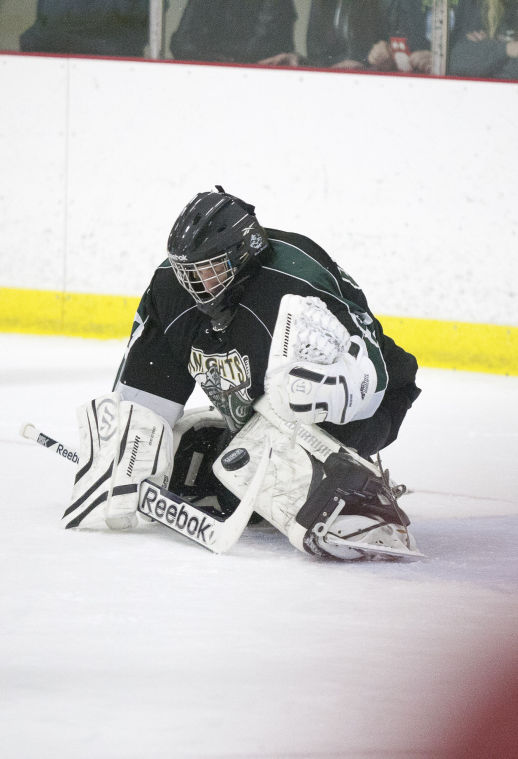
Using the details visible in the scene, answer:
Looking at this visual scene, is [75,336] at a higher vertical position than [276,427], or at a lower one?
lower

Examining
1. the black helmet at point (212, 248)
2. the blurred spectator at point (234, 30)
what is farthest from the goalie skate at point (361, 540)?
the blurred spectator at point (234, 30)

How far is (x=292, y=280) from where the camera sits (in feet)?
7.44

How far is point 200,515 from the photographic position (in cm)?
224

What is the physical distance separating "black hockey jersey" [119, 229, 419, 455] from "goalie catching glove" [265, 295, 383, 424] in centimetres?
13

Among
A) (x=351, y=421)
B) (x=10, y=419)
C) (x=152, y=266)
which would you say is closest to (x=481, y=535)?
(x=351, y=421)

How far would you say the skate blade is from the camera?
2180 mm

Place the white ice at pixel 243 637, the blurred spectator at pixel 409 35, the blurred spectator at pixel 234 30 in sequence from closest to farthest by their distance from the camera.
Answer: the white ice at pixel 243 637
the blurred spectator at pixel 409 35
the blurred spectator at pixel 234 30

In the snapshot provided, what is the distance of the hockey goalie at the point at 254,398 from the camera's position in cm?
212

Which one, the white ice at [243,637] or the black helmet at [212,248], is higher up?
the black helmet at [212,248]

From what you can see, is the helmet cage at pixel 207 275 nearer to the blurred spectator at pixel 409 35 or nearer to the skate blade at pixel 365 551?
the skate blade at pixel 365 551

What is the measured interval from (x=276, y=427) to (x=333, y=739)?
2.95ft

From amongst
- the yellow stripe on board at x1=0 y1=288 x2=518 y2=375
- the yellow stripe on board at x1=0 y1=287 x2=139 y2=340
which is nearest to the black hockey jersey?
the yellow stripe on board at x1=0 y1=288 x2=518 y2=375

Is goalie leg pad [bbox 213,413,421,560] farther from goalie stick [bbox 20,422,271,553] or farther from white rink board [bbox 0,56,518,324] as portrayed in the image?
white rink board [bbox 0,56,518,324]

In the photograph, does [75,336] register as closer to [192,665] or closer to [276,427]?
[276,427]
